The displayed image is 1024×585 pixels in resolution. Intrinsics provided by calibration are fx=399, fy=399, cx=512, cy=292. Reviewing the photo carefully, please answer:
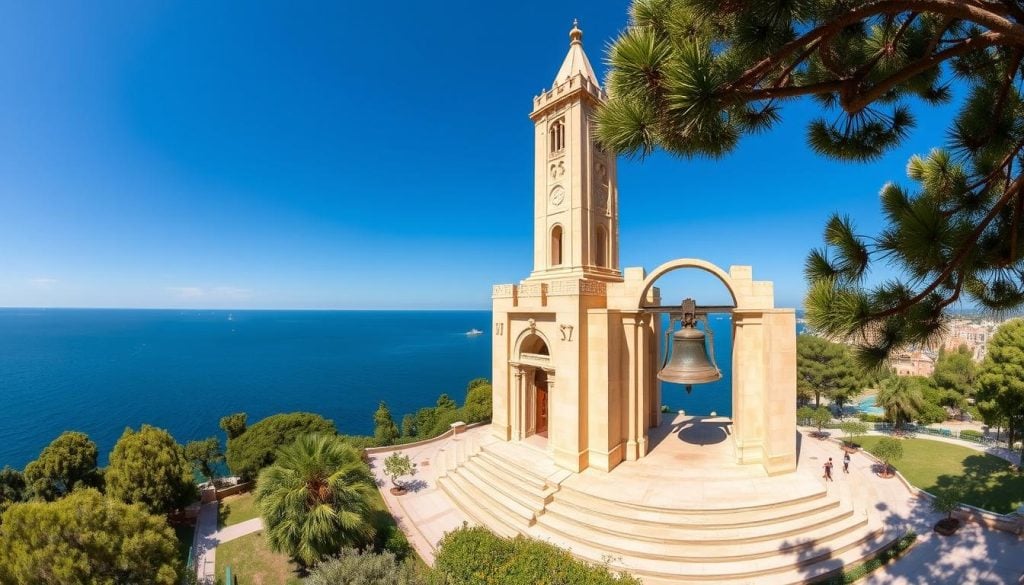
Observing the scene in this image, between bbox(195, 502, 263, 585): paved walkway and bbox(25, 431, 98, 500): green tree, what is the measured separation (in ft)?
14.3

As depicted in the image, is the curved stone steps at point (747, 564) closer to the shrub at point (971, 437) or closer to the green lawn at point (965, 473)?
the green lawn at point (965, 473)

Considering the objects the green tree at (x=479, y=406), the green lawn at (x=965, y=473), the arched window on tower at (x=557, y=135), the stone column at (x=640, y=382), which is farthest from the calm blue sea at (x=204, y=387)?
the arched window on tower at (x=557, y=135)

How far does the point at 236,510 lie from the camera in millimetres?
14141

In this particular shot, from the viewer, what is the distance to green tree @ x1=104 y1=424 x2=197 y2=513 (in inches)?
498

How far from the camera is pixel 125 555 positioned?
8664 millimetres

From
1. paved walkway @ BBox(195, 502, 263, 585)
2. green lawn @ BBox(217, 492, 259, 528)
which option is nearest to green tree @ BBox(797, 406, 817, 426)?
paved walkway @ BBox(195, 502, 263, 585)

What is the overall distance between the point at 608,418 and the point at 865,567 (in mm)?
6527

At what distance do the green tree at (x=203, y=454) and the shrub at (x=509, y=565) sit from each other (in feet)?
58.8

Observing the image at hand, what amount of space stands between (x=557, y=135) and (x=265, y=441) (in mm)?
16967

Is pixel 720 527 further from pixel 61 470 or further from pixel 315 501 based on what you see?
pixel 61 470

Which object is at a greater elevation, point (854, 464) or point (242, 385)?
point (854, 464)

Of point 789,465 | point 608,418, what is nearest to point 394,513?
point 608,418

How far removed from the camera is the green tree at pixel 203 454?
1900 cm

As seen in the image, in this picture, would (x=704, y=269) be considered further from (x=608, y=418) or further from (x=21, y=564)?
(x=21, y=564)
